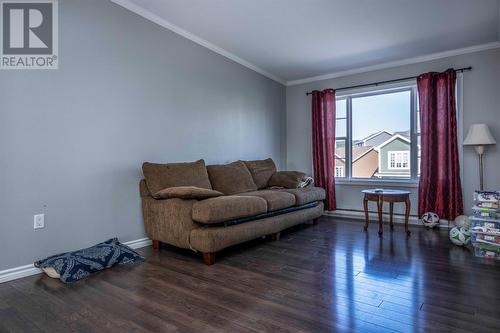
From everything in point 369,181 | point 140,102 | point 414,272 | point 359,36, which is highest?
point 359,36

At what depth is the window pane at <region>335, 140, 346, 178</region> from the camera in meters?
4.99

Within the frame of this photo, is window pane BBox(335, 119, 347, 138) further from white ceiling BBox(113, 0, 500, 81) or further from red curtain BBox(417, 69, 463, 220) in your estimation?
red curtain BBox(417, 69, 463, 220)

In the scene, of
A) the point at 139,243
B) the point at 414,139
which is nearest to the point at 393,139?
the point at 414,139

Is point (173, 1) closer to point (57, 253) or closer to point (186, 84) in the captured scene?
point (186, 84)

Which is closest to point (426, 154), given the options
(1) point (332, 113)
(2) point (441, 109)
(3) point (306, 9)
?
(2) point (441, 109)

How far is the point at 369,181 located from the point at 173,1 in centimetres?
371

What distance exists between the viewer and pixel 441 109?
3.95 metres

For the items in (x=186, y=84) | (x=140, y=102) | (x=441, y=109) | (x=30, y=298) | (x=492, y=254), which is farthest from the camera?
(x=441, y=109)

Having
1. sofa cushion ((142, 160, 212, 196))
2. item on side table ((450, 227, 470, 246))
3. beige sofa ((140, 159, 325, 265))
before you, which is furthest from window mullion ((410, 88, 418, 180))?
sofa cushion ((142, 160, 212, 196))

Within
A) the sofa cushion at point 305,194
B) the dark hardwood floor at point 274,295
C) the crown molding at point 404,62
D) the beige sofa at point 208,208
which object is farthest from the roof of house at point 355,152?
the dark hardwood floor at point 274,295

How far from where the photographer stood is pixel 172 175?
9.86 ft

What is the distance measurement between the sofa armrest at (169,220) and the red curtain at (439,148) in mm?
3311

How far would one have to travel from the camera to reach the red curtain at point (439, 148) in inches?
153

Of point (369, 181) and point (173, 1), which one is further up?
point (173, 1)
